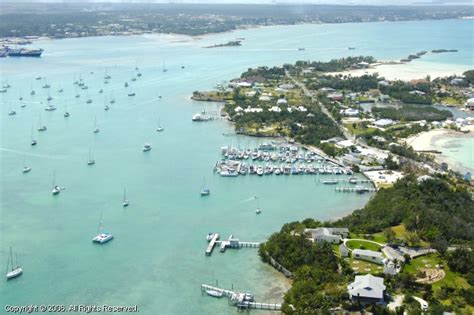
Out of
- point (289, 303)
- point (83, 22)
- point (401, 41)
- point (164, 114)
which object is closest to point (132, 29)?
point (83, 22)

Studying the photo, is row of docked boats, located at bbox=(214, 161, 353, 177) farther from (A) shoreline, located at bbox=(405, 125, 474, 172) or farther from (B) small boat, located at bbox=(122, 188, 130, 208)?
(A) shoreline, located at bbox=(405, 125, 474, 172)

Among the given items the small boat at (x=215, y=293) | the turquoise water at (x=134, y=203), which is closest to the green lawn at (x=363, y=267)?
the turquoise water at (x=134, y=203)

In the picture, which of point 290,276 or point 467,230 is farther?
point 467,230

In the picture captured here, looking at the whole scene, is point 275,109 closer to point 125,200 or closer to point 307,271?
point 125,200

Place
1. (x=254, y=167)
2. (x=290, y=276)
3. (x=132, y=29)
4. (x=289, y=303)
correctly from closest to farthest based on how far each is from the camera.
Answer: (x=289, y=303) < (x=290, y=276) < (x=254, y=167) < (x=132, y=29)

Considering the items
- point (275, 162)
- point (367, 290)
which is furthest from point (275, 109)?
point (367, 290)

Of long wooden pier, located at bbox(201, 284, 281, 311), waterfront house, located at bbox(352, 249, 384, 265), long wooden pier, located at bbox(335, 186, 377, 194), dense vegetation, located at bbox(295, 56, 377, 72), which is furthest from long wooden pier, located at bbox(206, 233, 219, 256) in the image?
dense vegetation, located at bbox(295, 56, 377, 72)

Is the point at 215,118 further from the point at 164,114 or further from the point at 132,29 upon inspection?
the point at 132,29
